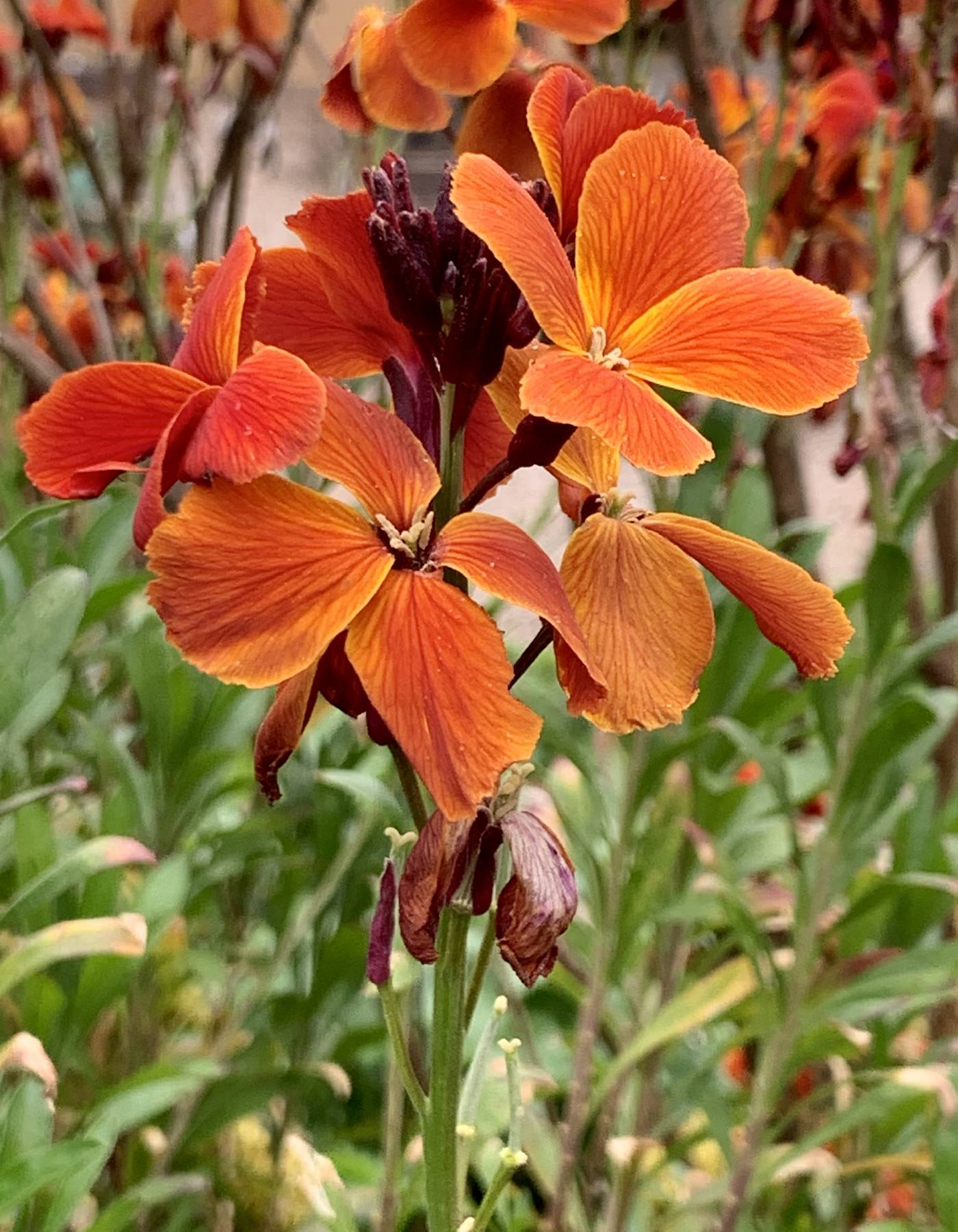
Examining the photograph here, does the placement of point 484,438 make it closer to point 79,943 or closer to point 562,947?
point 79,943

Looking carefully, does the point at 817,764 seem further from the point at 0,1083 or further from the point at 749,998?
the point at 0,1083

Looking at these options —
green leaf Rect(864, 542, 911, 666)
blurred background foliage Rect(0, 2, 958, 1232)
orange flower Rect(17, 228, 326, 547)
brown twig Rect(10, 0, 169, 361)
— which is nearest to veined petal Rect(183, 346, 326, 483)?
orange flower Rect(17, 228, 326, 547)

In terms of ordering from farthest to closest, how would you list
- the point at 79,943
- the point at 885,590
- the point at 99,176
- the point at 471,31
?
the point at 99,176 → the point at 885,590 → the point at 79,943 → the point at 471,31

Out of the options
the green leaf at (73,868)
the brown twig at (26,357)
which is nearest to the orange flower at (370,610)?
the green leaf at (73,868)

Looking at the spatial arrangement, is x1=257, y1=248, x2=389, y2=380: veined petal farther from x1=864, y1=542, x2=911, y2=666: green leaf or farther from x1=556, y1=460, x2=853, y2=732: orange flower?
x1=864, y1=542, x2=911, y2=666: green leaf

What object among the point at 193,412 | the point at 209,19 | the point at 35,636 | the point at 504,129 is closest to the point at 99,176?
the point at 209,19

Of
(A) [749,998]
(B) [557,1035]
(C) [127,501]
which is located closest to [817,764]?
(A) [749,998]

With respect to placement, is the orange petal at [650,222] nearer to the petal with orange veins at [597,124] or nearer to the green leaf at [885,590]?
the petal with orange veins at [597,124]
